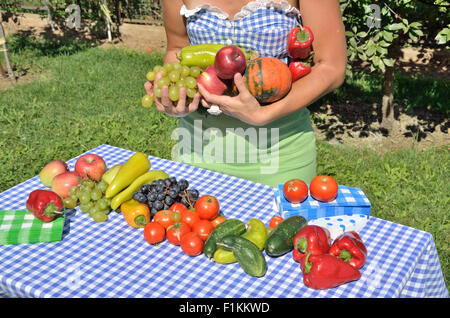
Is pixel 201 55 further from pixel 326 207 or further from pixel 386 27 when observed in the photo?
pixel 386 27

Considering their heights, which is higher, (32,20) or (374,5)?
(374,5)

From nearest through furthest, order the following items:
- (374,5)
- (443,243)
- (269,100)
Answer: (269,100)
(443,243)
(374,5)

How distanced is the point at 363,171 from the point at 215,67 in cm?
326

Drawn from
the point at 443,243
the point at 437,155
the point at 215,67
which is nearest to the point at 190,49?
the point at 215,67

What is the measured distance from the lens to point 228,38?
7.66 ft

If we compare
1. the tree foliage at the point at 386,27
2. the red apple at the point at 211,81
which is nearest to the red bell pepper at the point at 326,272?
the red apple at the point at 211,81

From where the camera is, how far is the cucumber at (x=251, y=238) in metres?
1.91

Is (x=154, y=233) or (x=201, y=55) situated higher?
(x=201, y=55)

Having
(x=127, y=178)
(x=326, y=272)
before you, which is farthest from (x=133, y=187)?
(x=326, y=272)

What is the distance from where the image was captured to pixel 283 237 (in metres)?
1.93

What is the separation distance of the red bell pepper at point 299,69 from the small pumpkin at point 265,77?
7.8 inches

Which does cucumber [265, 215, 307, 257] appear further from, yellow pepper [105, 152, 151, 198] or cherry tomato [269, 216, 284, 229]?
yellow pepper [105, 152, 151, 198]

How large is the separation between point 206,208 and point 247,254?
0.37 meters
